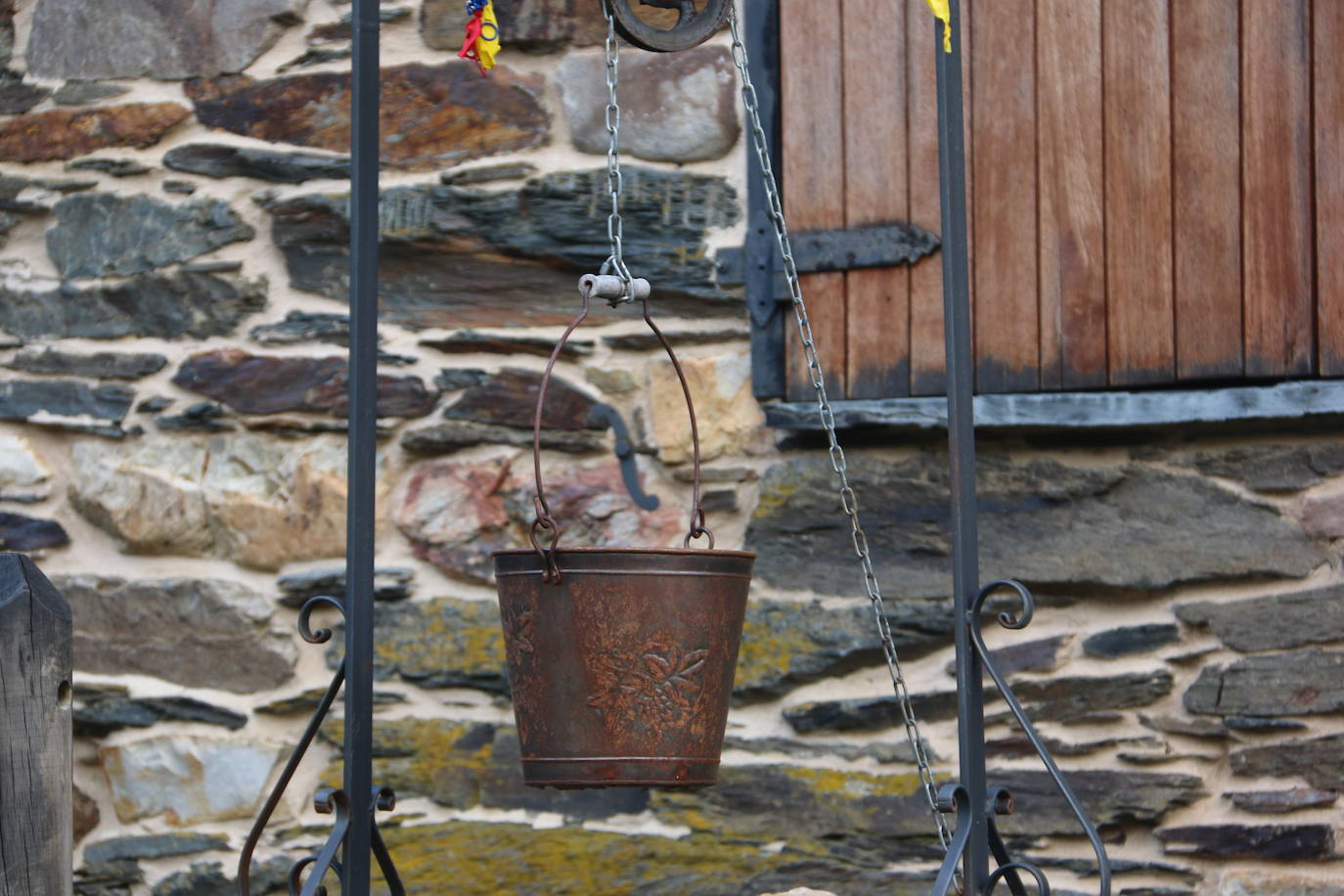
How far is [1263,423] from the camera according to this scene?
258cm

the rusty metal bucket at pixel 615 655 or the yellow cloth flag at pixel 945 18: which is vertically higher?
the yellow cloth flag at pixel 945 18

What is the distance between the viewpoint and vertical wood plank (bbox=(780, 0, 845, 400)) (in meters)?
2.84

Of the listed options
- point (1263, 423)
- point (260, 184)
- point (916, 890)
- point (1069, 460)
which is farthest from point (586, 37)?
point (916, 890)

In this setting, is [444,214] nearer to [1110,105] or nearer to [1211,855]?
[1110,105]

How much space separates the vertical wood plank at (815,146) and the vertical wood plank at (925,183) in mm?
132

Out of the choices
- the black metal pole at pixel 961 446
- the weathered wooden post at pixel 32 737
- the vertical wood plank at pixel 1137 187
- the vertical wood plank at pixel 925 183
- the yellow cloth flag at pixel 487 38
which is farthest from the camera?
the vertical wood plank at pixel 925 183

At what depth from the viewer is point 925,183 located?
2809 mm

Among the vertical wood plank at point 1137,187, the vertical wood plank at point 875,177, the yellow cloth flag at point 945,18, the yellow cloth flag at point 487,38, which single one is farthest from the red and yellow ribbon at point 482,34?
the vertical wood plank at point 1137,187

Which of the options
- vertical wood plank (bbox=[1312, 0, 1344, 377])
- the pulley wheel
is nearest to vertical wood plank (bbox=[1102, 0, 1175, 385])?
vertical wood plank (bbox=[1312, 0, 1344, 377])

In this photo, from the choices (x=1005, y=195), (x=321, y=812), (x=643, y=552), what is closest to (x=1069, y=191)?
(x=1005, y=195)

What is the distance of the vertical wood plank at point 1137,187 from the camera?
2.66 meters

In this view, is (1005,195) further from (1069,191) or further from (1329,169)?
(1329,169)

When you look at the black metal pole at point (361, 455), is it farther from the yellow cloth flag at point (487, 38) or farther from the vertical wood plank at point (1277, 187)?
the vertical wood plank at point (1277, 187)

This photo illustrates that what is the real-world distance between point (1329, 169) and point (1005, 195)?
21.1 inches
